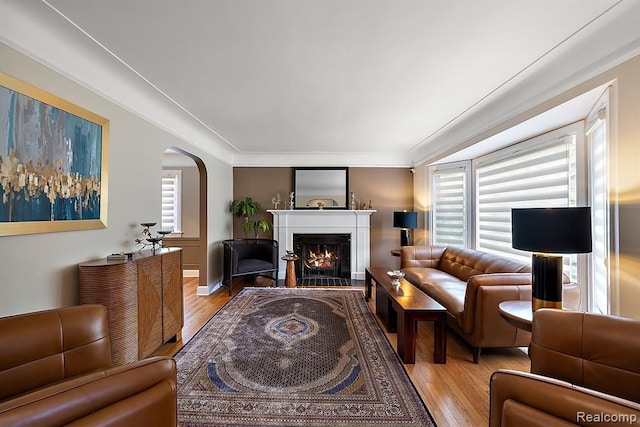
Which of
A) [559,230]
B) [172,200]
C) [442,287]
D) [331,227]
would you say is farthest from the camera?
[172,200]

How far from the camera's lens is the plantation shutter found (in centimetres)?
265

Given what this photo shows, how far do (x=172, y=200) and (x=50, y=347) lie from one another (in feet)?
15.6

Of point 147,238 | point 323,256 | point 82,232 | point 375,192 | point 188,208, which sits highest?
point 375,192

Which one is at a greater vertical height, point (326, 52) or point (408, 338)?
point (326, 52)

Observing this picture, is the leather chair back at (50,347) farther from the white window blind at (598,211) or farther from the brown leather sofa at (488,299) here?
the white window blind at (598,211)

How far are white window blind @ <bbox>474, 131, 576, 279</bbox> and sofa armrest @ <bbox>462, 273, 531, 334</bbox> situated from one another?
731 mm

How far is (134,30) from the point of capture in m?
1.78

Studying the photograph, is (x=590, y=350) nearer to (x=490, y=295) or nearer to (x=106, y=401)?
(x=490, y=295)

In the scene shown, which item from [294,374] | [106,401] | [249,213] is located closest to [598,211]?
[294,374]

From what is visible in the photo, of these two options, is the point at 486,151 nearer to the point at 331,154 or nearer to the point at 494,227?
the point at 494,227

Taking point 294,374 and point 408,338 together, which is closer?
point 294,374

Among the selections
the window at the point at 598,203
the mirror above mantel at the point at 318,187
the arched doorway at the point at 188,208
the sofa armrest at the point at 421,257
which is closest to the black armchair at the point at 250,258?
the mirror above mantel at the point at 318,187

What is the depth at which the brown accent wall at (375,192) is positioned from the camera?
5594 millimetres

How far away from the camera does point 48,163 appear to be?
1802 mm
